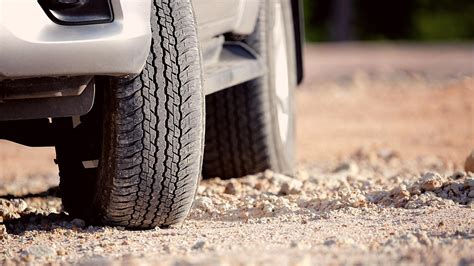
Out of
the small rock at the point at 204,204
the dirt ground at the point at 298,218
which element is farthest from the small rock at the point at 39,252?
the small rock at the point at 204,204

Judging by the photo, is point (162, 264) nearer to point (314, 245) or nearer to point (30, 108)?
point (314, 245)

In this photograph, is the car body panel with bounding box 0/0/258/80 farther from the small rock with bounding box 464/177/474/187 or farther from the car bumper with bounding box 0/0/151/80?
the small rock with bounding box 464/177/474/187

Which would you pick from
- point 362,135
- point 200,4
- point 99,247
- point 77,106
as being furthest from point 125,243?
point 362,135

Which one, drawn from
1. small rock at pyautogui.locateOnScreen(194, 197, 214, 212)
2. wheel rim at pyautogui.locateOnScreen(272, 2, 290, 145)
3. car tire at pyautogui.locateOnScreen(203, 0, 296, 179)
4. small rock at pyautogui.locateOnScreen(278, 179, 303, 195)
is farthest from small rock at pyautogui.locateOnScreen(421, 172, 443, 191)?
wheel rim at pyautogui.locateOnScreen(272, 2, 290, 145)

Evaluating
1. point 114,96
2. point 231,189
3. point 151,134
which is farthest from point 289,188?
point 114,96

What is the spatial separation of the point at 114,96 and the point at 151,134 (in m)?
0.20

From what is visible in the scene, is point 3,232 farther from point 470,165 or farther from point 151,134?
point 470,165

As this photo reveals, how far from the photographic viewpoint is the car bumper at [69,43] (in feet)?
13.0

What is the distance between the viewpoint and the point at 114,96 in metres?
4.30

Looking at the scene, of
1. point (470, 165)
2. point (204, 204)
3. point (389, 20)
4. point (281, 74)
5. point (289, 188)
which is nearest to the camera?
point (204, 204)

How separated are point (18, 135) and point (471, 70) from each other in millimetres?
14332

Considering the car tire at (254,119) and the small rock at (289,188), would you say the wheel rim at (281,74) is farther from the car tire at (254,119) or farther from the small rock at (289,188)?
the small rock at (289,188)

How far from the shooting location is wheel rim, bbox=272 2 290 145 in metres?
6.46

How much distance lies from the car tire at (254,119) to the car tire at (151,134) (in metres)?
1.60
